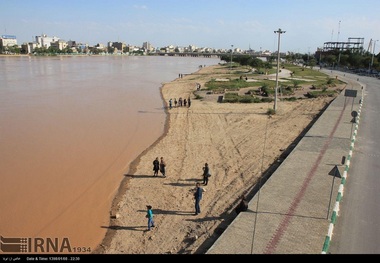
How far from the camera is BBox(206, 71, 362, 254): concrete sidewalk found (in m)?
7.62

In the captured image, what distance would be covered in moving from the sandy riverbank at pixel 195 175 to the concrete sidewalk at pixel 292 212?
94cm

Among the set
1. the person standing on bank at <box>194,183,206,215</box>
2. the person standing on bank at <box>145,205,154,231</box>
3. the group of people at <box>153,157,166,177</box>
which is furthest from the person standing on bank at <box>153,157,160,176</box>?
the person standing on bank at <box>145,205,154,231</box>

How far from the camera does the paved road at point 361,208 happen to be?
7.77 m

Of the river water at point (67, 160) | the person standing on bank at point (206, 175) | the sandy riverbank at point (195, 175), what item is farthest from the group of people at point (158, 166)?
the person standing on bank at point (206, 175)

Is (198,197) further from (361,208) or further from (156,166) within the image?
(361,208)

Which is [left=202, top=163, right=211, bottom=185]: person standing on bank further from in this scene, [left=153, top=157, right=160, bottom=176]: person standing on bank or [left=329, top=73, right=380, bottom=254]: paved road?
[left=329, top=73, right=380, bottom=254]: paved road

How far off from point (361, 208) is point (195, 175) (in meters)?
6.81

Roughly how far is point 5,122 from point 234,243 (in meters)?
24.7

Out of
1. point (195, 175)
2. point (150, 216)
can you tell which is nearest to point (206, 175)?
point (195, 175)

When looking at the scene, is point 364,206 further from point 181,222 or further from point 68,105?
point 68,105

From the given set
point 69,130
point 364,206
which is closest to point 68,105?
point 69,130

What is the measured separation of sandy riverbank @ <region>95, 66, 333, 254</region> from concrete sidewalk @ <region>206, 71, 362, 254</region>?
0.94 metres

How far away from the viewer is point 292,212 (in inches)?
363

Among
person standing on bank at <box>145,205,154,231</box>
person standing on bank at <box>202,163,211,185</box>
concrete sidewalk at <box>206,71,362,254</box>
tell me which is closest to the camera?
concrete sidewalk at <box>206,71,362,254</box>
